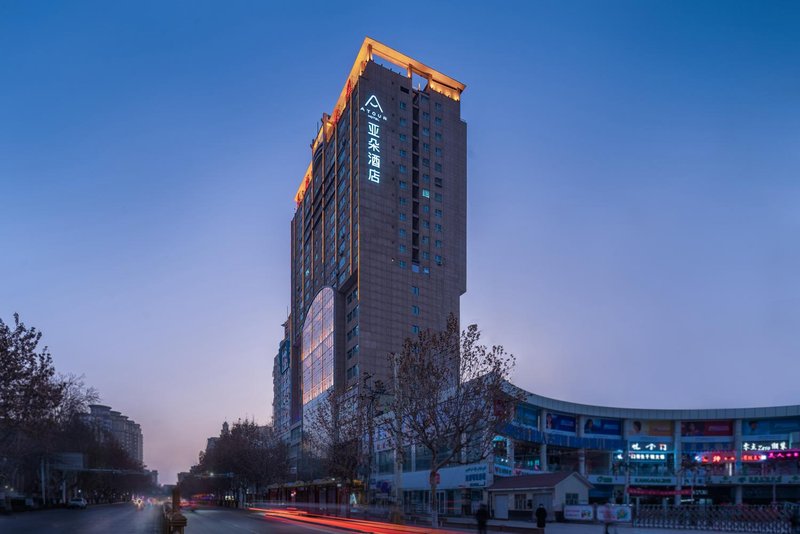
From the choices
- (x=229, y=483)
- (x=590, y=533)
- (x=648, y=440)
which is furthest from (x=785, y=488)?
(x=229, y=483)

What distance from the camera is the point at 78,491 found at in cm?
14062

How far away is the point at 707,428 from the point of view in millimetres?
97750

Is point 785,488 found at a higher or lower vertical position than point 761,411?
lower

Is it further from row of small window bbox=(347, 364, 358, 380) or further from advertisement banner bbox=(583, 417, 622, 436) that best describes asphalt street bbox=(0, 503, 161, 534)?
advertisement banner bbox=(583, 417, 622, 436)

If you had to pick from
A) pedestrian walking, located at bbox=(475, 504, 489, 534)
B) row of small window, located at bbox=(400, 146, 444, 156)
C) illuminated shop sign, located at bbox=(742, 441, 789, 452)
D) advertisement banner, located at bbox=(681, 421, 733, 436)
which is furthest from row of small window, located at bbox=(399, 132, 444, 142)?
pedestrian walking, located at bbox=(475, 504, 489, 534)

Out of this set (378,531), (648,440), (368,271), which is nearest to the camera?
(378,531)

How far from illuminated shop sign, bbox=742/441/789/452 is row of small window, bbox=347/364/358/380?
210 ft

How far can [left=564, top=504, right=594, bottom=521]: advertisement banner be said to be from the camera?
46656mm

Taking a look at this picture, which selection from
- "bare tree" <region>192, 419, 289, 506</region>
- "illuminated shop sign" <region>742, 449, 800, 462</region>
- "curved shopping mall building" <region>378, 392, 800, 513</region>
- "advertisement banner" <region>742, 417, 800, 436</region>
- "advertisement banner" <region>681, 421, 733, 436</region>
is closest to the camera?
"curved shopping mall building" <region>378, 392, 800, 513</region>

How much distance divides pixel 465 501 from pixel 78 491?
373 feet

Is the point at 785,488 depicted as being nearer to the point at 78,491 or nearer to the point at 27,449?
the point at 27,449

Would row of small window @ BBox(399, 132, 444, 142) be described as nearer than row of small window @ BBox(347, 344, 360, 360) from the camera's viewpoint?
No

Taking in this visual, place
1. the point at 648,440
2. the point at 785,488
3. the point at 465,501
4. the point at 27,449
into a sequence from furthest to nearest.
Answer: the point at 648,440 < the point at 785,488 < the point at 27,449 < the point at 465,501

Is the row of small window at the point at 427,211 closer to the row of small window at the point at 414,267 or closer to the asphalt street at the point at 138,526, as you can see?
the row of small window at the point at 414,267
